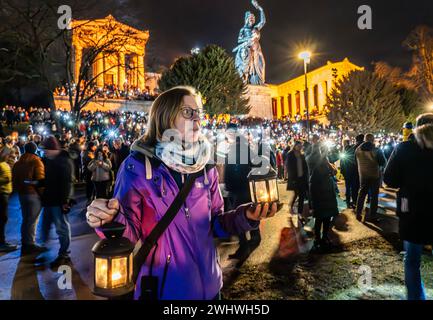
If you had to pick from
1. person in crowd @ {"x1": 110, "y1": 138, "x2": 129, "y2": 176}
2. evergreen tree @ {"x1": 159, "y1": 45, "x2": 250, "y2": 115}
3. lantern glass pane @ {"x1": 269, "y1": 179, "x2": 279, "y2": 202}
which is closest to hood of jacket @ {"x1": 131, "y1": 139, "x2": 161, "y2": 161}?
lantern glass pane @ {"x1": 269, "y1": 179, "x2": 279, "y2": 202}

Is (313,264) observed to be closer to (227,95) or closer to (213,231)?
(213,231)

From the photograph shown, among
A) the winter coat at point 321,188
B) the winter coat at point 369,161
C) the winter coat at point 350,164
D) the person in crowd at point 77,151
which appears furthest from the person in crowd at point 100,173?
the winter coat at point 350,164

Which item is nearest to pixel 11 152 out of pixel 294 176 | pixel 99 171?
pixel 99 171

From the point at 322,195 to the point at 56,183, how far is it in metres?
4.73

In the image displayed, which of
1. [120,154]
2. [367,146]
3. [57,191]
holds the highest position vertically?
[120,154]

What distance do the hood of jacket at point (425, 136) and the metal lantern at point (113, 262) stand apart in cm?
306

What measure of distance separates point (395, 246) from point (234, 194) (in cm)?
306

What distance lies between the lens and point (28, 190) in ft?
19.3

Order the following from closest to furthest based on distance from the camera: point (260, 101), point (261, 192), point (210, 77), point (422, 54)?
point (261, 192)
point (210, 77)
point (422, 54)
point (260, 101)

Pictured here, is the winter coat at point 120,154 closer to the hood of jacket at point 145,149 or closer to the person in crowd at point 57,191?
the person in crowd at point 57,191

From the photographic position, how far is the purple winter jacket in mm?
1835

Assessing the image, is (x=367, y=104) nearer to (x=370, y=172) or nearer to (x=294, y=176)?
(x=370, y=172)

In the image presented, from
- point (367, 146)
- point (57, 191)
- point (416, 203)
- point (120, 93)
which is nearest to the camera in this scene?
point (416, 203)
